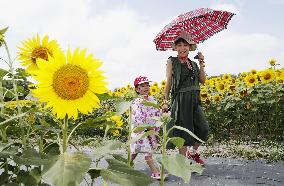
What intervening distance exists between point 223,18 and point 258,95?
3.05m

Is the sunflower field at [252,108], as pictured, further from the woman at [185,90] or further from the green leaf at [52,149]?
the green leaf at [52,149]

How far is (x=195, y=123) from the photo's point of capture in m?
6.01

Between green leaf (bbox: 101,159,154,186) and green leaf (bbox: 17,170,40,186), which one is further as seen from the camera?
green leaf (bbox: 17,170,40,186)

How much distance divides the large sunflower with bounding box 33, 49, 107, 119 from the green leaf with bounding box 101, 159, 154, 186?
18cm

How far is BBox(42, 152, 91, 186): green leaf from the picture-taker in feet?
3.22

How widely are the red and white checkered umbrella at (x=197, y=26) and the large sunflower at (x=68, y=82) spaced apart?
4824 millimetres

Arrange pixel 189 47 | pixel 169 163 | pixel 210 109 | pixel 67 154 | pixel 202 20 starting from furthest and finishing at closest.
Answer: pixel 210 109
pixel 202 20
pixel 189 47
pixel 169 163
pixel 67 154

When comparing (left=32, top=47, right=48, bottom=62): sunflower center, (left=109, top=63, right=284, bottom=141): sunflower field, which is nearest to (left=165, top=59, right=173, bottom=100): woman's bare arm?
(left=109, top=63, right=284, bottom=141): sunflower field

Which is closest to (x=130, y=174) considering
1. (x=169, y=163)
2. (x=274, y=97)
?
(x=169, y=163)

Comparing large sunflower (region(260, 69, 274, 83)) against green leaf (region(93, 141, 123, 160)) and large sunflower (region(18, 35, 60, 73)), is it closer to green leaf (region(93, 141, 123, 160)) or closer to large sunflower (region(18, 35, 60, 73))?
large sunflower (region(18, 35, 60, 73))

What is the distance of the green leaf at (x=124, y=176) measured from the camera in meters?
1.08

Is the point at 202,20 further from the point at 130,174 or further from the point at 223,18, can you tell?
the point at 130,174

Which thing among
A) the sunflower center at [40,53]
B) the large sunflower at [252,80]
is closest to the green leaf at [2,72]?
the sunflower center at [40,53]

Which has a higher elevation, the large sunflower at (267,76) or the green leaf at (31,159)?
the large sunflower at (267,76)
